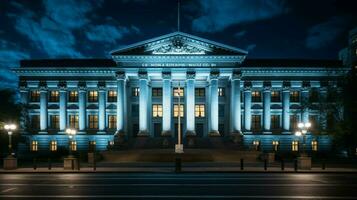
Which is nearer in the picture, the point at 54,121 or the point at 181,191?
the point at 181,191

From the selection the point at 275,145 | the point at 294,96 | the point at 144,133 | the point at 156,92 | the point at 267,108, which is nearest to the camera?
the point at 144,133

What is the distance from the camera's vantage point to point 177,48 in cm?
6344

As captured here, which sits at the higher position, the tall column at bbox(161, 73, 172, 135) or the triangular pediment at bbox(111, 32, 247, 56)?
the triangular pediment at bbox(111, 32, 247, 56)

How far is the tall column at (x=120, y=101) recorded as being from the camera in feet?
212

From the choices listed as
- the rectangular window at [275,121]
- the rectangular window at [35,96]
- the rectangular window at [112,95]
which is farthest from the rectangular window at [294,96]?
the rectangular window at [35,96]

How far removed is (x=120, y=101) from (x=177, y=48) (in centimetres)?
1270

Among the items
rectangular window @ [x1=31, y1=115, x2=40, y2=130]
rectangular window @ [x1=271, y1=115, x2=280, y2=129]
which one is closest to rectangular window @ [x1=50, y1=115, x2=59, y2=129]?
rectangular window @ [x1=31, y1=115, x2=40, y2=130]

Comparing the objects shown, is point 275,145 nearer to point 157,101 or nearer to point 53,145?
point 157,101

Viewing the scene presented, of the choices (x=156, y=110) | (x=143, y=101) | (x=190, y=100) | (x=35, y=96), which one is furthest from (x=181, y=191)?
(x=35, y=96)

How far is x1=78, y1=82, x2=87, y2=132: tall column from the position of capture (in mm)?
70438

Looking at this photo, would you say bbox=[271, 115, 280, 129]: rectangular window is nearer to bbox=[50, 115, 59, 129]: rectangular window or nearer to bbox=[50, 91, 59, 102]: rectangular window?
bbox=[50, 115, 59, 129]: rectangular window

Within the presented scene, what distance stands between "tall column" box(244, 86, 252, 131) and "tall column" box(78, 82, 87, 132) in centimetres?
2851

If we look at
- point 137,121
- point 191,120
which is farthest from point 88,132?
point 191,120

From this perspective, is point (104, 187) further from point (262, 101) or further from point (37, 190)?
point (262, 101)
